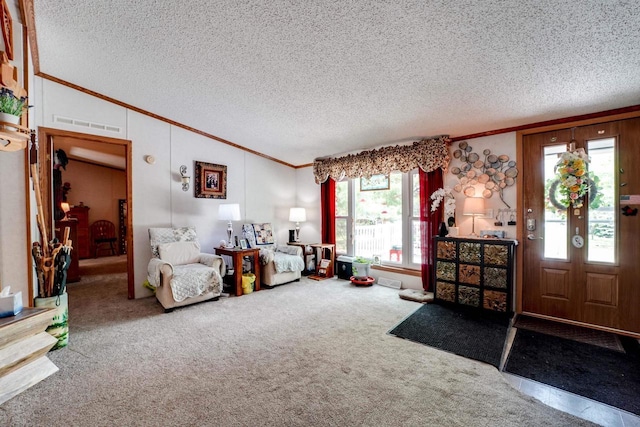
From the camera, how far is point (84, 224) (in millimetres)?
7027

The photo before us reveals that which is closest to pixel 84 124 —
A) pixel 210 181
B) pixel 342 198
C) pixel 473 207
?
pixel 210 181

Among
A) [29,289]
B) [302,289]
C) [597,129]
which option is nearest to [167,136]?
[29,289]

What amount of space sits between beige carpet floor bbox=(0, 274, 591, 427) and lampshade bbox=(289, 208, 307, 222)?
7.79 feet

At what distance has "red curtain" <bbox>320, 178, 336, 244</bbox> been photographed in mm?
5215

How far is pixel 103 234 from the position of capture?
753 cm

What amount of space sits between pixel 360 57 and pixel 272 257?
302cm

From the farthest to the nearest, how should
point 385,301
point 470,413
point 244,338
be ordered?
point 385,301, point 244,338, point 470,413

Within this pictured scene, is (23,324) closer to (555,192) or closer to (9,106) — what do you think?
(9,106)

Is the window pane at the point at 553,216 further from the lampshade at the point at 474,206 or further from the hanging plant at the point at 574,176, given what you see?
the lampshade at the point at 474,206

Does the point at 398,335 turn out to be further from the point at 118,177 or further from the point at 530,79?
the point at 118,177

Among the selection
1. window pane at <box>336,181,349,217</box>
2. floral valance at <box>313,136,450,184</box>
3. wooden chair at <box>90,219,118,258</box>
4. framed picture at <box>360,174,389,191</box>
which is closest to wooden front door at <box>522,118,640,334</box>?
floral valance at <box>313,136,450,184</box>

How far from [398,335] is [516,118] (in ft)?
9.05

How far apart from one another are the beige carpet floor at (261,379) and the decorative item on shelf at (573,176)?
209cm

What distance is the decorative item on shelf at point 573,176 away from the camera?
9.41ft
